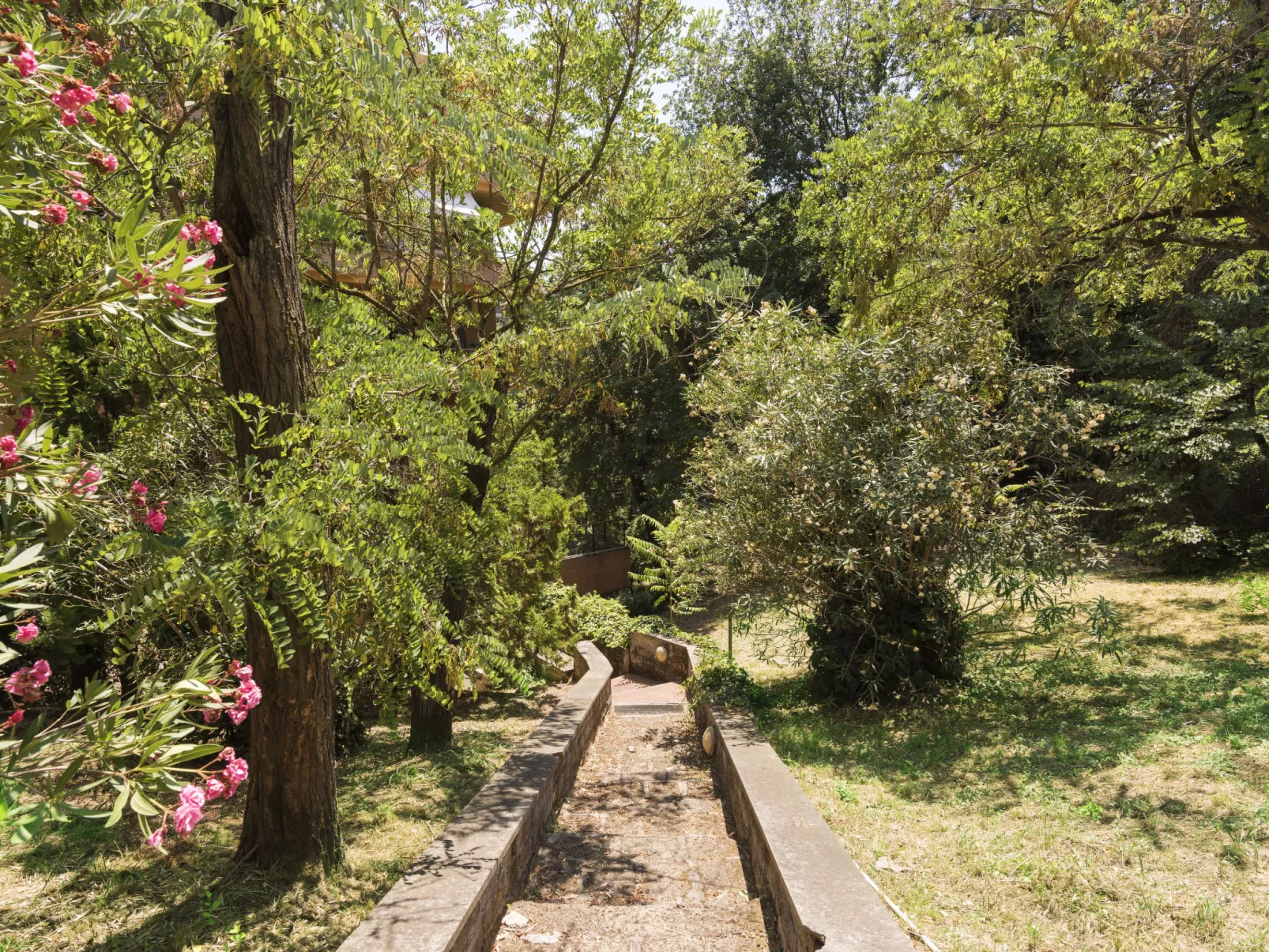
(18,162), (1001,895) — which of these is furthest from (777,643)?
(18,162)

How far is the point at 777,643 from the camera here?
1207cm

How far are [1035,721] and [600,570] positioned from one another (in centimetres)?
1791

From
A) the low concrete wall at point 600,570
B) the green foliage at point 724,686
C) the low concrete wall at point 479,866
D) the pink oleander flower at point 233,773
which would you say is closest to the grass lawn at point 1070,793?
the green foliage at point 724,686

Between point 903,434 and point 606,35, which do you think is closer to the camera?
point 606,35

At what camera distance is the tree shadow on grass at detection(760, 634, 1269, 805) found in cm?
603

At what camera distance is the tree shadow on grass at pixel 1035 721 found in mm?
6027

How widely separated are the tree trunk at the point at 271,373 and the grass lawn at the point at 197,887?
276 mm

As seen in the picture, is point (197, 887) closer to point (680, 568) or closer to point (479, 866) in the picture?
point (479, 866)

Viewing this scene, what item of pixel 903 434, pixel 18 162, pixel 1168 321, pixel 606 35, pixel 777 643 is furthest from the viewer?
pixel 1168 321

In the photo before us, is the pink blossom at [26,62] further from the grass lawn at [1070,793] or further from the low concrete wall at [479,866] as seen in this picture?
the grass lawn at [1070,793]

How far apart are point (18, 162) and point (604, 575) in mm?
22719

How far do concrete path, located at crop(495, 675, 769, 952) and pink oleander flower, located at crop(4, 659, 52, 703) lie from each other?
3024 mm

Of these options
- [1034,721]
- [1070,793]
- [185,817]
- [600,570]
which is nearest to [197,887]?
[185,817]

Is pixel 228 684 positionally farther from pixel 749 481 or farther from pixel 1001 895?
pixel 749 481
